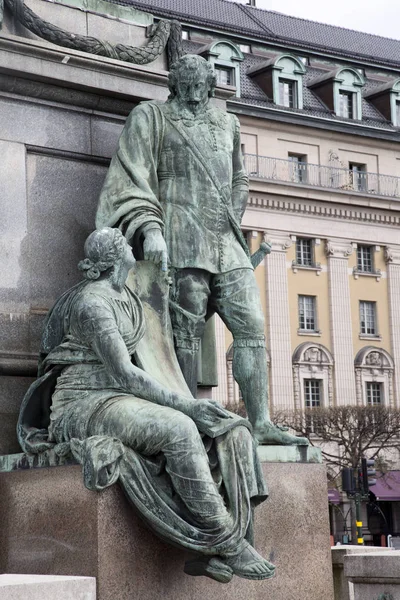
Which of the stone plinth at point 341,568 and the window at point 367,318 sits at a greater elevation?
the window at point 367,318

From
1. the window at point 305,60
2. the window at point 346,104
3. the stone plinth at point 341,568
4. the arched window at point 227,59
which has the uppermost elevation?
the window at point 305,60

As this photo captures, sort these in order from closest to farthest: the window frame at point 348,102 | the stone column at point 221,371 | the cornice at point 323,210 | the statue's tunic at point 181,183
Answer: the statue's tunic at point 181,183 < the stone column at point 221,371 < the cornice at point 323,210 < the window frame at point 348,102

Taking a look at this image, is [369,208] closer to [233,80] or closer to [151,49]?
[233,80]

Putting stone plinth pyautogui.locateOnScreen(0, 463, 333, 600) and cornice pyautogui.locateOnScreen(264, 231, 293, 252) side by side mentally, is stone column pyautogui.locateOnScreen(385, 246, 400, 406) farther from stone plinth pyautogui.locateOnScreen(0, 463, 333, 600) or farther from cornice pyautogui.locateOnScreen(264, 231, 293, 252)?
stone plinth pyautogui.locateOnScreen(0, 463, 333, 600)

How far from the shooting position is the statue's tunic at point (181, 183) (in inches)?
333

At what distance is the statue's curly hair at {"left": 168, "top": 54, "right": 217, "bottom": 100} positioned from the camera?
8617 millimetres

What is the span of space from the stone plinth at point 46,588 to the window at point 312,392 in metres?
53.2

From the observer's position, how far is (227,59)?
2267 inches

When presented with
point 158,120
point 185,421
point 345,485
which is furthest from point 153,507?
point 345,485

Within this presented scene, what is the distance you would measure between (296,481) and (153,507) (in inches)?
53.3

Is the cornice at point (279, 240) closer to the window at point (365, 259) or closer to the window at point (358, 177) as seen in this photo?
the window at point (358, 177)

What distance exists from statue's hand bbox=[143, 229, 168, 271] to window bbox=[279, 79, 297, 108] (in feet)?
170

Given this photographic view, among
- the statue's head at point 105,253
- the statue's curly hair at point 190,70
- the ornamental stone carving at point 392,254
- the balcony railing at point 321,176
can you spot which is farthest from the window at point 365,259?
the statue's head at point 105,253

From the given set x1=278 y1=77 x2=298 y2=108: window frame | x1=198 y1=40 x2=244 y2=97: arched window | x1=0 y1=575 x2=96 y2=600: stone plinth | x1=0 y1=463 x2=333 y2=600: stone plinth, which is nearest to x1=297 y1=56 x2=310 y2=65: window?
x1=278 y1=77 x2=298 y2=108: window frame
